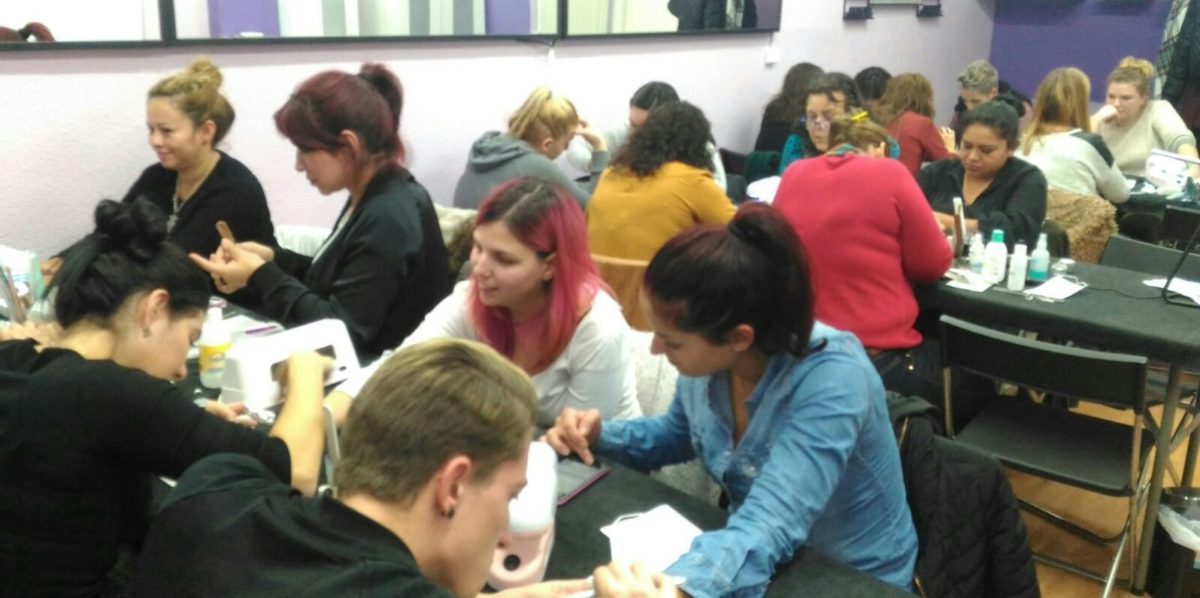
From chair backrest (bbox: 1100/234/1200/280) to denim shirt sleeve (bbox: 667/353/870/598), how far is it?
2397 mm

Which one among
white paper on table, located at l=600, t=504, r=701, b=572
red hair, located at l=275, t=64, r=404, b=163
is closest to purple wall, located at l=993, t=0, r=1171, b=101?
red hair, located at l=275, t=64, r=404, b=163

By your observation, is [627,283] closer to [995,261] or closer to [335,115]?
[335,115]

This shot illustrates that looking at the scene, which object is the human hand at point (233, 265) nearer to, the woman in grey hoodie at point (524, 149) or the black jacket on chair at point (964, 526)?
the woman in grey hoodie at point (524, 149)

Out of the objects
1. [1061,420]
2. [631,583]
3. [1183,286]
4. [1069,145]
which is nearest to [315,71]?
[1061,420]

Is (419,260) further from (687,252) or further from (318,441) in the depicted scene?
(687,252)

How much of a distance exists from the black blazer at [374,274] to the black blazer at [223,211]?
22.6 inches

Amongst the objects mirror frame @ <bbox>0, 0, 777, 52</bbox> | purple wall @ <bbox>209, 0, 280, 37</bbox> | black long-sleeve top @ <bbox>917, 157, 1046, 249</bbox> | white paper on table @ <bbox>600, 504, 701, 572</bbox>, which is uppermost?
purple wall @ <bbox>209, 0, 280, 37</bbox>

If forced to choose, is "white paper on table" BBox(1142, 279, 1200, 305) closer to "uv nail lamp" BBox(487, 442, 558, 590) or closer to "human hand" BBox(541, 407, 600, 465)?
"human hand" BBox(541, 407, 600, 465)

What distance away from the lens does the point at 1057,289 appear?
312 cm

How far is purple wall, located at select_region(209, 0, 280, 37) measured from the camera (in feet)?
10.8

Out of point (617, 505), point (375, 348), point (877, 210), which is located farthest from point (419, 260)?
point (877, 210)

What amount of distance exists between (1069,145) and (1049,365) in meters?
2.21

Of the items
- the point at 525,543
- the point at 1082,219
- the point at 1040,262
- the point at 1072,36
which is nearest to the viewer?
the point at 525,543

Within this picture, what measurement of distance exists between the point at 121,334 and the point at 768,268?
1.01m
